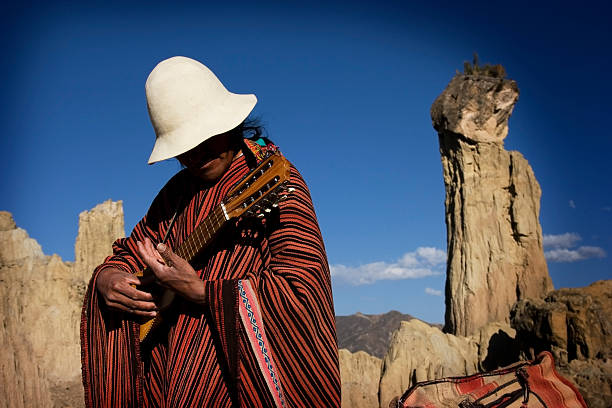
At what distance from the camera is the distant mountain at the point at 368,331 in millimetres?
29484

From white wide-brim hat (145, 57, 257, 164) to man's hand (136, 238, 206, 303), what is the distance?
41 cm

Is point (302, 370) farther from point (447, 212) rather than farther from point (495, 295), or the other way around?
point (447, 212)

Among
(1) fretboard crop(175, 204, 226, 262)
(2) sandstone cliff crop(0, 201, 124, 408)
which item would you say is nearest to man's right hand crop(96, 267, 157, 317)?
(1) fretboard crop(175, 204, 226, 262)

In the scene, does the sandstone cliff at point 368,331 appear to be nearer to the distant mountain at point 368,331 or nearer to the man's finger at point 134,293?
the distant mountain at point 368,331

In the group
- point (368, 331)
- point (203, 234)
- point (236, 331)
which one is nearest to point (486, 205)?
point (368, 331)

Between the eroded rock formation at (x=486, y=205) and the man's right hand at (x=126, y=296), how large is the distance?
19.7 meters

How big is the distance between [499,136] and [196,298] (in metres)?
21.7

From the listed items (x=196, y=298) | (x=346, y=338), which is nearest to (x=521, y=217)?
(x=346, y=338)

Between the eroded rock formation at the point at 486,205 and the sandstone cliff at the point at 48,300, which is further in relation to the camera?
the sandstone cliff at the point at 48,300

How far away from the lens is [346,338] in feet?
99.3

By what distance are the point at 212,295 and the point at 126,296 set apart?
48cm

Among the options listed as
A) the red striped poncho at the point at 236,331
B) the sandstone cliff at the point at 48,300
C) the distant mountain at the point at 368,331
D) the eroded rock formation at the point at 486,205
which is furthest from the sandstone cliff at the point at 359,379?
the red striped poncho at the point at 236,331

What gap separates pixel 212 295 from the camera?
2164mm

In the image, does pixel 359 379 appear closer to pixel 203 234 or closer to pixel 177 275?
pixel 203 234
